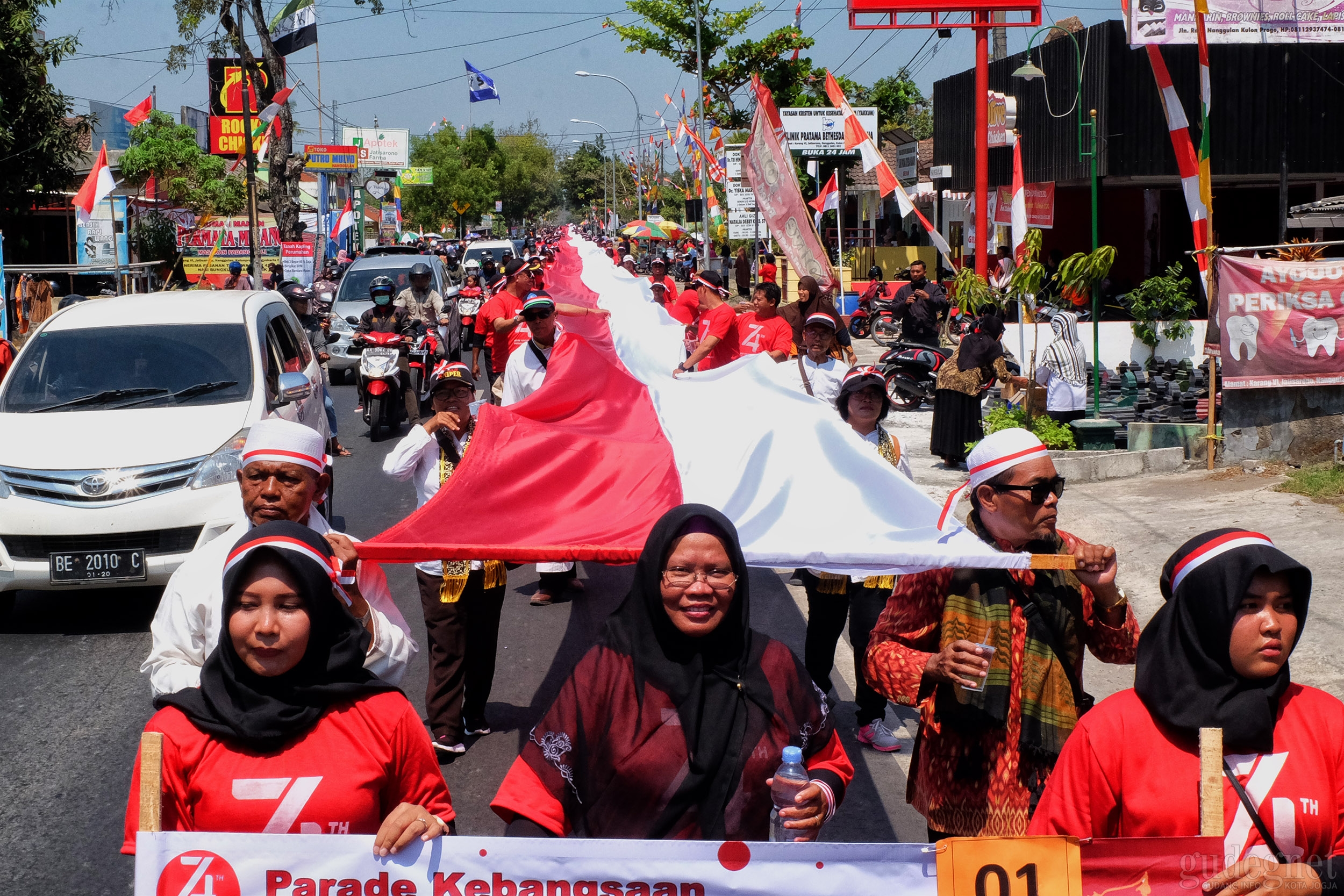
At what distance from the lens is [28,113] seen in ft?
94.0

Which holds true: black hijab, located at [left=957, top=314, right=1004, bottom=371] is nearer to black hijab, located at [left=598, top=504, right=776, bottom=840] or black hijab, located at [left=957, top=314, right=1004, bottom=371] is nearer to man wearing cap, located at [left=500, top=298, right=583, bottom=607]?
man wearing cap, located at [left=500, top=298, right=583, bottom=607]

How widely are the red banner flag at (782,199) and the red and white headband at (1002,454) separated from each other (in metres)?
7.63

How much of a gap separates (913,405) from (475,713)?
484 inches

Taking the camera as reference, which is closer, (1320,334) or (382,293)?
(1320,334)

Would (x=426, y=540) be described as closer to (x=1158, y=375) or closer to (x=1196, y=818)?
(x=1196, y=818)

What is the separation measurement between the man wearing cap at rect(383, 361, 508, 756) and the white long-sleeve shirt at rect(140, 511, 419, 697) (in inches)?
74.8

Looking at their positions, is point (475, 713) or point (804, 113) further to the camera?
point (804, 113)

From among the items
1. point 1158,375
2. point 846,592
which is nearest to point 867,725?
point 846,592

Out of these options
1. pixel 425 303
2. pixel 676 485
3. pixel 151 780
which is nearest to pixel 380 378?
pixel 425 303

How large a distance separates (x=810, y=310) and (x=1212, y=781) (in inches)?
392

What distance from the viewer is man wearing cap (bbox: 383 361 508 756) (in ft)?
18.9

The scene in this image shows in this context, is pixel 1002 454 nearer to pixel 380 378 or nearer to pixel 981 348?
pixel 981 348

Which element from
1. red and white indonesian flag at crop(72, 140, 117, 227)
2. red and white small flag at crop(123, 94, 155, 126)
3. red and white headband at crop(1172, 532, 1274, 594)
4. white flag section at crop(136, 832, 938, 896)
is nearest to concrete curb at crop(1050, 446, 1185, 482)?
red and white headband at crop(1172, 532, 1274, 594)

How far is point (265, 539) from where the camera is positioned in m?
2.91
